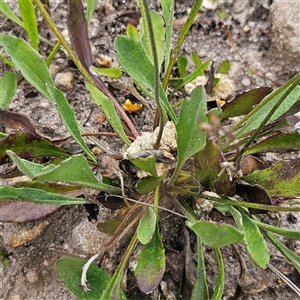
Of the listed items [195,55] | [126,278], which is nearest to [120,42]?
[195,55]

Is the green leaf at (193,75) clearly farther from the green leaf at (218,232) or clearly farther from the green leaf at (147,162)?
the green leaf at (218,232)

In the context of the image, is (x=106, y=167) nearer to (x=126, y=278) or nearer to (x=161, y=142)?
(x=161, y=142)

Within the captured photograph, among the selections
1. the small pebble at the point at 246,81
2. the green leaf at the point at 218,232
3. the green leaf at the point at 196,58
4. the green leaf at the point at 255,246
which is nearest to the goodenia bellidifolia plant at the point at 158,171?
the green leaf at the point at 255,246

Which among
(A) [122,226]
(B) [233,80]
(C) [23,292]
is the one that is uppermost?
(B) [233,80]

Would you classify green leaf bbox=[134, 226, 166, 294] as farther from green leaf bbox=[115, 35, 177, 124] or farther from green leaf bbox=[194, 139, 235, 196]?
green leaf bbox=[115, 35, 177, 124]

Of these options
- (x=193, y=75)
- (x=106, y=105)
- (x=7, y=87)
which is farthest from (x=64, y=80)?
(x=193, y=75)

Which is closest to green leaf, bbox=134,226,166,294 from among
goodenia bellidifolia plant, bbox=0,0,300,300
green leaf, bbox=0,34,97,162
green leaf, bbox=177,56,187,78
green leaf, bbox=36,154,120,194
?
goodenia bellidifolia plant, bbox=0,0,300,300

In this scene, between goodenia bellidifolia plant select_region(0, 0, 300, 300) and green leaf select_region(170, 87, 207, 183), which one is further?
goodenia bellidifolia plant select_region(0, 0, 300, 300)
